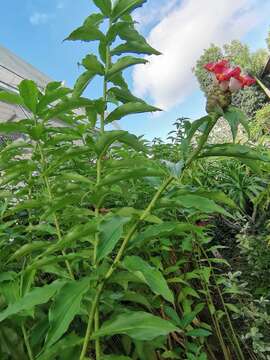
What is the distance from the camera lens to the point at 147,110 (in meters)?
0.93

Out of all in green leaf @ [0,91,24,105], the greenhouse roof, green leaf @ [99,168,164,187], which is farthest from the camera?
the greenhouse roof

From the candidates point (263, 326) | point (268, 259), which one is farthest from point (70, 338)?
point (268, 259)

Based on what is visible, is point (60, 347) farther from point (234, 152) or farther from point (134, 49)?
point (134, 49)

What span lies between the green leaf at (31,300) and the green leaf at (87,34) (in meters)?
0.62

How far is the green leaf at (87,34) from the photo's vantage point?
931mm

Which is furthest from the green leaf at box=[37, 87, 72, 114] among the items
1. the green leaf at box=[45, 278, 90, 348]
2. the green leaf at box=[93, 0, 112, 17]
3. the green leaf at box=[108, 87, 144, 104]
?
the green leaf at box=[45, 278, 90, 348]

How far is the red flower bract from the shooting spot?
0.74 metres

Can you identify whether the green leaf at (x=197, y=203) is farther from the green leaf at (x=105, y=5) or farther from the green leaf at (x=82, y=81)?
the green leaf at (x=105, y=5)

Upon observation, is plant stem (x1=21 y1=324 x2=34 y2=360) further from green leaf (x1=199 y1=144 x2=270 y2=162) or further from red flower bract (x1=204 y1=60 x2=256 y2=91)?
red flower bract (x1=204 y1=60 x2=256 y2=91)

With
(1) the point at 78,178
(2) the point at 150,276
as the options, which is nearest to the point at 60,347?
(2) the point at 150,276

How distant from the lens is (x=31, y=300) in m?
0.71

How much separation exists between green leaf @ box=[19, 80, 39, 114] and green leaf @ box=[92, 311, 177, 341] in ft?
2.00

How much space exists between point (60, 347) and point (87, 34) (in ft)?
2.51

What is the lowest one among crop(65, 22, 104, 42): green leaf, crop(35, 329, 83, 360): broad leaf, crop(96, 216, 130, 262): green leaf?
crop(35, 329, 83, 360): broad leaf
